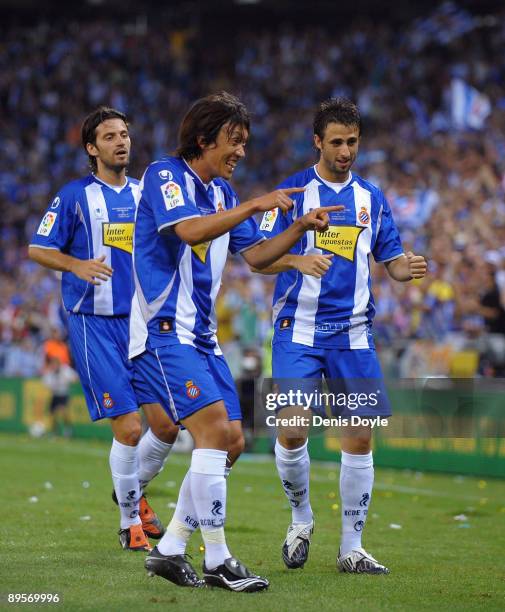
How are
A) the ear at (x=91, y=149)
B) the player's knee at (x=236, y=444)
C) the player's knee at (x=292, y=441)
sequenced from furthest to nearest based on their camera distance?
the ear at (x=91, y=149) < the player's knee at (x=292, y=441) < the player's knee at (x=236, y=444)

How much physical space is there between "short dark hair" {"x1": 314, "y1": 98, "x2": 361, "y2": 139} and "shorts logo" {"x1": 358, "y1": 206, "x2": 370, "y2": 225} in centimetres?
47

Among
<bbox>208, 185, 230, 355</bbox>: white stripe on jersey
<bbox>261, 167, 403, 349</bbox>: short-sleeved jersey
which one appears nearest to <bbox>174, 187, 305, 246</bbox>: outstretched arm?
<bbox>208, 185, 230, 355</bbox>: white stripe on jersey

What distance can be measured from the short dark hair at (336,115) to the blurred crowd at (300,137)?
7049 mm

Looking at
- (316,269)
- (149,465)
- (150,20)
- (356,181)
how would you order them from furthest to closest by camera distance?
1. (150,20)
2. (149,465)
3. (356,181)
4. (316,269)

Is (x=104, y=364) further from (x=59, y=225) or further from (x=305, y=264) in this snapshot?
(x=305, y=264)

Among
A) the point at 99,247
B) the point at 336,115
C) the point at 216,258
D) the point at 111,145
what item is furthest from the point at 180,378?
the point at 111,145

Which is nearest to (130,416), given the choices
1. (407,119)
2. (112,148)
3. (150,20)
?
(112,148)

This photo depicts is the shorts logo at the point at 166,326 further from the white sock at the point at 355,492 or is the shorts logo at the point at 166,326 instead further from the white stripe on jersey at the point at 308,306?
the white sock at the point at 355,492

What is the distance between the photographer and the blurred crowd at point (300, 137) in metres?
15.9

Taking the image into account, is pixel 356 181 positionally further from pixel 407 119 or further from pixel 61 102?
pixel 61 102

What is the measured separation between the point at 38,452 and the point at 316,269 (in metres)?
11.5

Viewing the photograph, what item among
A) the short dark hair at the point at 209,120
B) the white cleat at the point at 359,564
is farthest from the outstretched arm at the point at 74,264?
the white cleat at the point at 359,564

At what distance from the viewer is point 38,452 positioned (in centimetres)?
1702

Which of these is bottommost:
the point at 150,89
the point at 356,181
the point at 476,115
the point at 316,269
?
the point at 316,269
